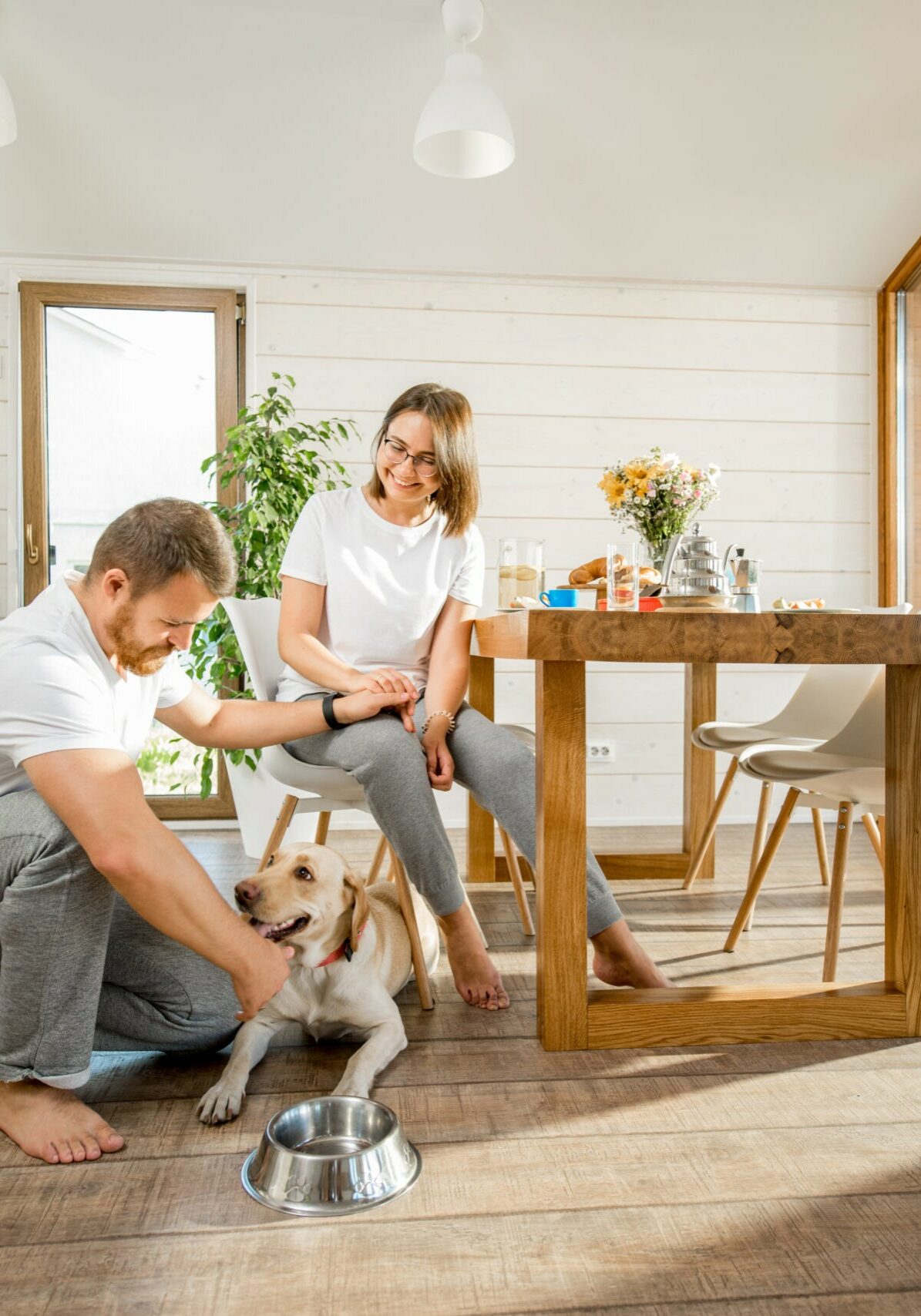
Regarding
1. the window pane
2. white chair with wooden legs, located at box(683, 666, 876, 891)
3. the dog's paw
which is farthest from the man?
the window pane

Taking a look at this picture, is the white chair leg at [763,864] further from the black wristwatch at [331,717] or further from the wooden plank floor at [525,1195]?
the black wristwatch at [331,717]

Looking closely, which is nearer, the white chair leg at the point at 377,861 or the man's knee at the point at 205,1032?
the man's knee at the point at 205,1032

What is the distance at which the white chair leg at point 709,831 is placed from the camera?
2.53m

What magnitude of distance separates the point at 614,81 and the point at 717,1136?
288cm

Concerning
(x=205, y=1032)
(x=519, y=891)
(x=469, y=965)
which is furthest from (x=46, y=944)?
(x=519, y=891)

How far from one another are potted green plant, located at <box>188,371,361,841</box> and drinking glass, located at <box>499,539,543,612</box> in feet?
3.75

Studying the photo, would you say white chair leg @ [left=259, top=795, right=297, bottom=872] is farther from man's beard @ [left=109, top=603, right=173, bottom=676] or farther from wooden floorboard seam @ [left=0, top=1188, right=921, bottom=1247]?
wooden floorboard seam @ [left=0, top=1188, right=921, bottom=1247]

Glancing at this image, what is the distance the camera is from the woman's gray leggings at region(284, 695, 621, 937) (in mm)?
1809

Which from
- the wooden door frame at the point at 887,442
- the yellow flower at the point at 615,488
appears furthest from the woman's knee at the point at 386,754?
the wooden door frame at the point at 887,442

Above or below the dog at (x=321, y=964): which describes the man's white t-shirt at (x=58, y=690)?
above

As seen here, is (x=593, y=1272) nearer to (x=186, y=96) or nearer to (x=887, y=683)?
(x=887, y=683)

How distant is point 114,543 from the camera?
55.5 inches

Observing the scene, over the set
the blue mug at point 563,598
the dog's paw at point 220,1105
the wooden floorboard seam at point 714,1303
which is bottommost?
the wooden floorboard seam at point 714,1303

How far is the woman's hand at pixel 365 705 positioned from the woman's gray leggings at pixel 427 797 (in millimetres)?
18
